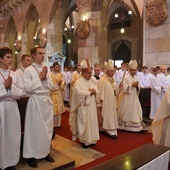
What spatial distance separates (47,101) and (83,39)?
8.27 m

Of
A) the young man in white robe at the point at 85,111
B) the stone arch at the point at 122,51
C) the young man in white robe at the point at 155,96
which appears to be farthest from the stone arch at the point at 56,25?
the young man in white robe at the point at 85,111

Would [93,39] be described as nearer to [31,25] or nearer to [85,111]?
[85,111]

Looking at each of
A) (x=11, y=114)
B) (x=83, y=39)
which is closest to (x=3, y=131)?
(x=11, y=114)

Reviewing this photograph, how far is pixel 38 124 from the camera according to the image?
3631 millimetres

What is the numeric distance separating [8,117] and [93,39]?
857 centimetres

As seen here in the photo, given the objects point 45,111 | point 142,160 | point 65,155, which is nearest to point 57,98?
point 65,155

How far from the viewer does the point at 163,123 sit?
401 cm

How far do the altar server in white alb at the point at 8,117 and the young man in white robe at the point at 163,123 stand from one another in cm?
232

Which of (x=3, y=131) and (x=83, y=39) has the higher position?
(x=83, y=39)

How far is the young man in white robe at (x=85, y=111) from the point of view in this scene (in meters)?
4.69

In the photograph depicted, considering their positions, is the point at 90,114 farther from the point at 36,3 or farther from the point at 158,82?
the point at 36,3

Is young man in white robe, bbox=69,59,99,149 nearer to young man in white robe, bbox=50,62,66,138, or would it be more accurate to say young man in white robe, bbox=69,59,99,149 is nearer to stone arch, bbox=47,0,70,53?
young man in white robe, bbox=50,62,66,138

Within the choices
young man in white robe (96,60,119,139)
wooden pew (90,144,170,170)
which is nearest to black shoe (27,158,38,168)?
wooden pew (90,144,170,170)

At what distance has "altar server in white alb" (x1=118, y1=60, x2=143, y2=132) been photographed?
6.02 meters
